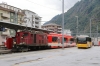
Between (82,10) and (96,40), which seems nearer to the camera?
(96,40)

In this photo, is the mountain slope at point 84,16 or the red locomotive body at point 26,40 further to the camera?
Answer: the mountain slope at point 84,16

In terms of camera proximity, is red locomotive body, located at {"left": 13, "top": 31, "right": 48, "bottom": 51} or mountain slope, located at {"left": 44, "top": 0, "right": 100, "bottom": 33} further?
mountain slope, located at {"left": 44, "top": 0, "right": 100, "bottom": 33}

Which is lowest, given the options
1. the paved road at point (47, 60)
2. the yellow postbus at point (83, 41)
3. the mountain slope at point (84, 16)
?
the paved road at point (47, 60)

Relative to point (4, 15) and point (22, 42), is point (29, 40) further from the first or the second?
point (4, 15)

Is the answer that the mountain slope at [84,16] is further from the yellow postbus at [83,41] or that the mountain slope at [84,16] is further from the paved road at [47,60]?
the paved road at [47,60]

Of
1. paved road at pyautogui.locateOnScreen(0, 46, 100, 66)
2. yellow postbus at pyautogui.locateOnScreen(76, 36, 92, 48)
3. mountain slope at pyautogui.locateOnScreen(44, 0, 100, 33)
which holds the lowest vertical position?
paved road at pyautogui.locateOnScreen(0, 46, 100, 66)

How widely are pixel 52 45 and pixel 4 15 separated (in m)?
40.8

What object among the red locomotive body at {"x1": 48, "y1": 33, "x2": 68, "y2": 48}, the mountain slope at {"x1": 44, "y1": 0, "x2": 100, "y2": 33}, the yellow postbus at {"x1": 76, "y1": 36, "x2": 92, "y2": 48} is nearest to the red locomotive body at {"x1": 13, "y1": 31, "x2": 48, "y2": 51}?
the red locomotive body at {"x1": 48, "y1": 33, "x2": 68, "y2": 48}

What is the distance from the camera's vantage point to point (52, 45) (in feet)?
144

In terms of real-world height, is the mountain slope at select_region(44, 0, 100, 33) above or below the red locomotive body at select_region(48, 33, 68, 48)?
above

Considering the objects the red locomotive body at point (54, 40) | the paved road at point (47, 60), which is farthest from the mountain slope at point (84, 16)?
the paved road at point (47, 60)

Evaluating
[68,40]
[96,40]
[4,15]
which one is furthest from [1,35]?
[96,40]

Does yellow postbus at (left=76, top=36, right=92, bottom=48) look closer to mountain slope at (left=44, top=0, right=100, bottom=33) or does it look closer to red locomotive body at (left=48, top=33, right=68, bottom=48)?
red locomotive body at (left=48, top=33, right=68, bottom=48)

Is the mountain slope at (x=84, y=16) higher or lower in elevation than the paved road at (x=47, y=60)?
higher
